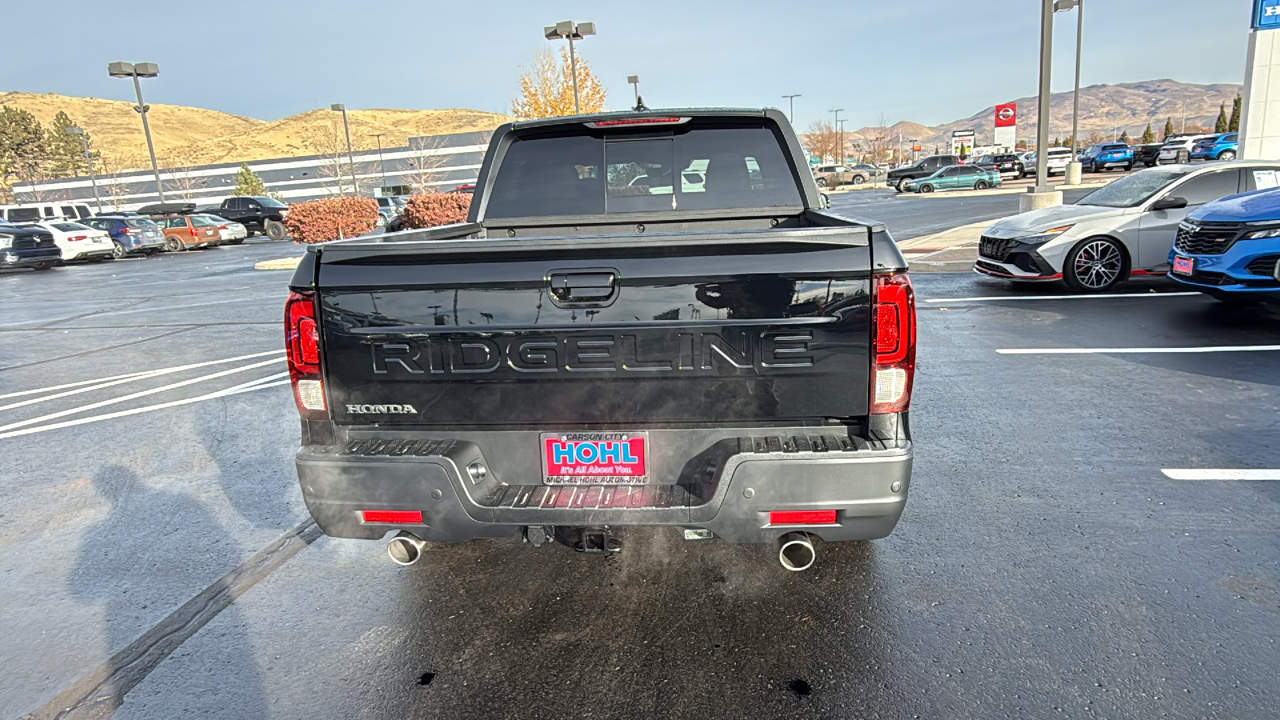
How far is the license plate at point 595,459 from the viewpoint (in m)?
2.78

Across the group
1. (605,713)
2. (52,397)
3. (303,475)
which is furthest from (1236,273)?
(52,397)

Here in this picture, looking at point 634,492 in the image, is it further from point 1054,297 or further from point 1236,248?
point 1054,297

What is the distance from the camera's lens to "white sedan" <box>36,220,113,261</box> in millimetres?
24522

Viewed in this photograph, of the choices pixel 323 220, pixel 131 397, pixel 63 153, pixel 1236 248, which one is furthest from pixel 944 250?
pixel 63 153

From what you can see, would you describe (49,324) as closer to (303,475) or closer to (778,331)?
(303,475)

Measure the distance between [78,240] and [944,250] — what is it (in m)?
27.0

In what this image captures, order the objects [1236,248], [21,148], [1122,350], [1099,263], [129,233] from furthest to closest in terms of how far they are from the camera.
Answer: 1. [21,148]
2. [129,233]
3. [1099,263]
4. [1236,248]
5. [1122,350]

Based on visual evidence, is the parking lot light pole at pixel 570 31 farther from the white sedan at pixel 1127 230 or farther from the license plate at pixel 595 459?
the license plate at pixel 595 459

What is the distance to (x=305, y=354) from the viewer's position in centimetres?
285

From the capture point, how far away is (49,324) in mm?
12211

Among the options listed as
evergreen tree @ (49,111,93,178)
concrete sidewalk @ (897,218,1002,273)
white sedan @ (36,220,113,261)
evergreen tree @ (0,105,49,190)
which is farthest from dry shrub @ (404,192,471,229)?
evergreen tree @ (49,111,93,178)

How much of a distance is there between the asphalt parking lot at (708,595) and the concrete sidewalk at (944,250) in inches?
286

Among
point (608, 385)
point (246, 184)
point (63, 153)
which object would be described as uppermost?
point (63, 153)

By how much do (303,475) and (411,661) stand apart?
0.83 meters
